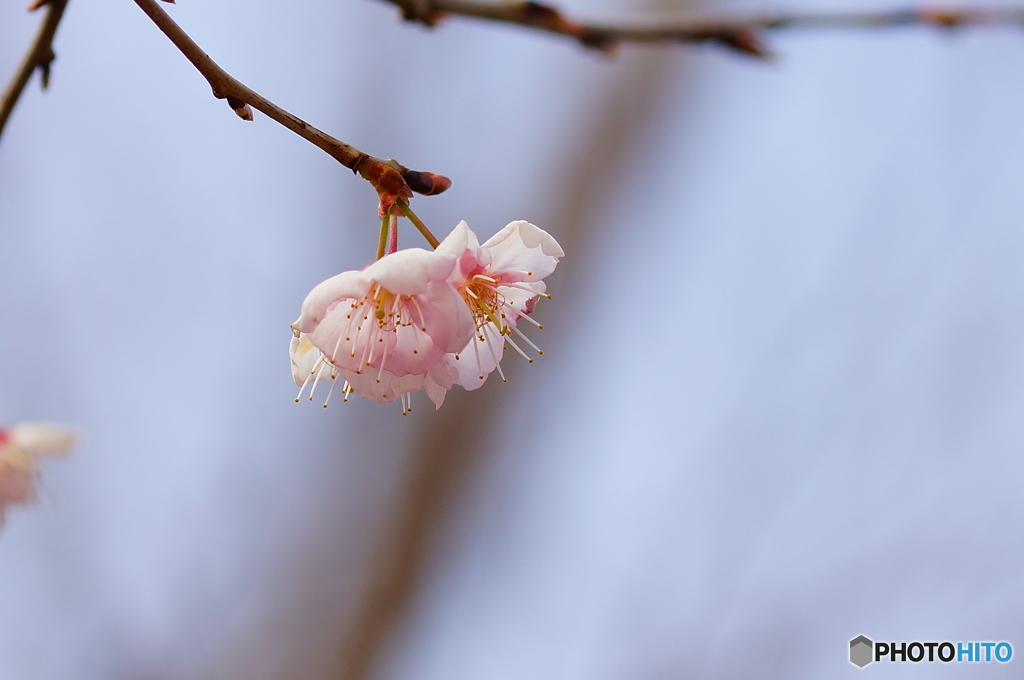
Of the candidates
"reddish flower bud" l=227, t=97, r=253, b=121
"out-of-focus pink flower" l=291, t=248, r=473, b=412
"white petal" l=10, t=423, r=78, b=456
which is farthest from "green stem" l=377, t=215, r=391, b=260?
"white petal" l=10, t=423, r=78, b=456

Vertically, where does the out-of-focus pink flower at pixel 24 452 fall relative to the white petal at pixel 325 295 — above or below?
below

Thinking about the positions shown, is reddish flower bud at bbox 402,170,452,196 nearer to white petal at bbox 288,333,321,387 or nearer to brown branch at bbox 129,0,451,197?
brown branch at bbox 129,0,451,197

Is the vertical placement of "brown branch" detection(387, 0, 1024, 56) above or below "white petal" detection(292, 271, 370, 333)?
above

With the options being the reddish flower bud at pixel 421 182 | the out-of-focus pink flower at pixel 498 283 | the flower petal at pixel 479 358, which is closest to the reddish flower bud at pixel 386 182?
the reddish flower bud at pixel 421 182

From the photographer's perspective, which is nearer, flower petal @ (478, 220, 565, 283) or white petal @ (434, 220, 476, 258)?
white petal @ (434, 220, 476, 258)

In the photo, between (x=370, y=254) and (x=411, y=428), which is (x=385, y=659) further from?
(x=370, y=254)

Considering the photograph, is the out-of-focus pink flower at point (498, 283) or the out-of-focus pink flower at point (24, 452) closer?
the out-of-focus pink flower at point (498, 283)

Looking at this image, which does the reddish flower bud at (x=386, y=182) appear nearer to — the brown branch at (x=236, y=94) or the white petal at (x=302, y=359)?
the brown branch at (x=236, y=94)

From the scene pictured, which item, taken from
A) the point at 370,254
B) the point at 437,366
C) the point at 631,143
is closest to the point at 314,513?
the point at 370,254
